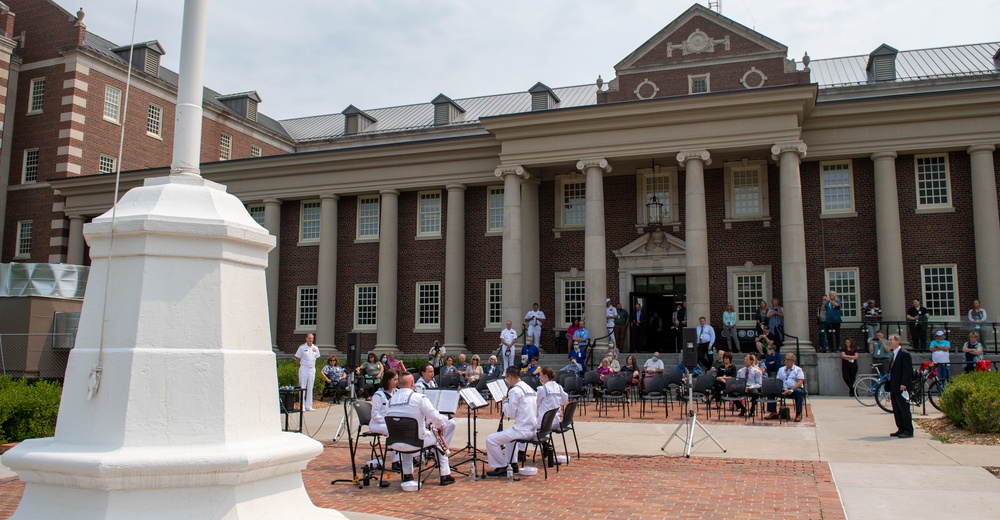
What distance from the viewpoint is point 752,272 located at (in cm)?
2797

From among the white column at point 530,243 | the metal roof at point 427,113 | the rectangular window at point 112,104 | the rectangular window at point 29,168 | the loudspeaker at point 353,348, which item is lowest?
the loudspeaker at point 353,348

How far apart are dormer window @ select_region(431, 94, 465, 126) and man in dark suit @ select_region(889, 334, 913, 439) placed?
98.4 feet

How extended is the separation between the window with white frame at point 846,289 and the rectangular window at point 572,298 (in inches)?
347

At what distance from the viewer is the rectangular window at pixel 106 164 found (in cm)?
3809

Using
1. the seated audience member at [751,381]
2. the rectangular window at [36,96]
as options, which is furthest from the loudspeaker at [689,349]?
the rectangular window at [36,96]

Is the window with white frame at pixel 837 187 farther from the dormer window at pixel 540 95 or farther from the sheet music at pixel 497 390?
the sheet music at pixel 497 390

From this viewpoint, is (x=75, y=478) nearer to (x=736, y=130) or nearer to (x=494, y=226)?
(x=736, y=130)

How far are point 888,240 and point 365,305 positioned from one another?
65.9ft

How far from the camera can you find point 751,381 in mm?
17703

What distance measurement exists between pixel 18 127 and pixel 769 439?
38648mm

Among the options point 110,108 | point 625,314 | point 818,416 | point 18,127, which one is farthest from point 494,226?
point 18,127

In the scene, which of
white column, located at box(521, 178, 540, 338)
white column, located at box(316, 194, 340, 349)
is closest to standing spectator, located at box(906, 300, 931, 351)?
white column, located at box(521, 178, 540, 338)

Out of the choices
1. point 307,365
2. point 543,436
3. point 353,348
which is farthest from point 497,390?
point 307,365

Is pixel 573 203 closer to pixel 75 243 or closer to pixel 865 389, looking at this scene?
pixel 865 389
